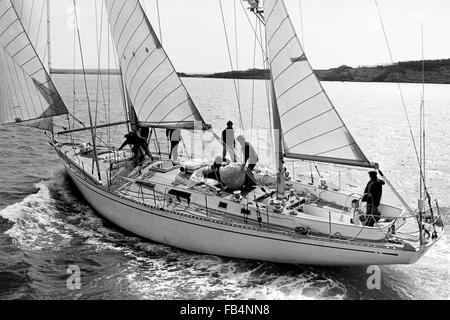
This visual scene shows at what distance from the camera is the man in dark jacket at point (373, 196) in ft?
33.3

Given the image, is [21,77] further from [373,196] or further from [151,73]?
[373,196]

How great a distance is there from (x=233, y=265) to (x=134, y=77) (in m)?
7.18

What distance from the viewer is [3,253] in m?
11.5

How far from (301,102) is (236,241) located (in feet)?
13.4

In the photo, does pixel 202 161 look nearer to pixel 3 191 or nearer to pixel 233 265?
pixel 233 265

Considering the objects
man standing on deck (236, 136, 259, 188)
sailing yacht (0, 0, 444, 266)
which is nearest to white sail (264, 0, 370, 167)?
sailing yacht (0, 0, 444, 266)

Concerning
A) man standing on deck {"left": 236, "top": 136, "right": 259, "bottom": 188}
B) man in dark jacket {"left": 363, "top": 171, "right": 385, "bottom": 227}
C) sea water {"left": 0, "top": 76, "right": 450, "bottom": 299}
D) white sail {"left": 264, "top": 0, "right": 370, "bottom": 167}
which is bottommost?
sea water {"left": 0, "top": 76, "right": 450, "bottom": 299}

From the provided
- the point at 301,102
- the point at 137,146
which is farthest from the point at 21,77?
the point at 301,102

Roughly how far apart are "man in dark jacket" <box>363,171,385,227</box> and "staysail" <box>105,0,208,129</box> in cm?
542

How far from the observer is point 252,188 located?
41.2 ft

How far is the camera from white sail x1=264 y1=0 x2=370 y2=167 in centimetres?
1019

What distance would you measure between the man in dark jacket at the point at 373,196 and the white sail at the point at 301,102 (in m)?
0.78

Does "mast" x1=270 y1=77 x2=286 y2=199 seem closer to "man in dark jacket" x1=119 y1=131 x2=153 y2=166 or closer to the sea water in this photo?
the sea water

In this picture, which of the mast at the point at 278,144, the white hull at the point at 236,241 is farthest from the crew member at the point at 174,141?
the mast at the point at 278,144
